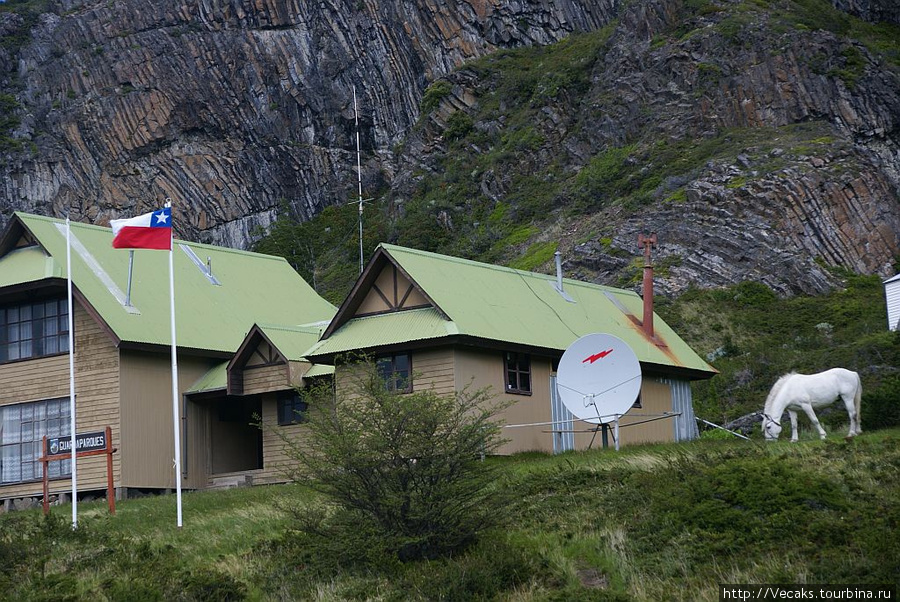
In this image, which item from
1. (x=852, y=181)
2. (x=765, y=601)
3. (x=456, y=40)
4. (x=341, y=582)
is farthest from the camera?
(x=456, y=40)

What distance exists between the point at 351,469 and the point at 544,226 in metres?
45.0

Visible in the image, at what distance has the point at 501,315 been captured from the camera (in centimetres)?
3909

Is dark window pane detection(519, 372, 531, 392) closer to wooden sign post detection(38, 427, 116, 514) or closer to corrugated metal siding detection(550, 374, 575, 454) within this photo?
corrugated metal siding detection(550, 374, 575, 454)

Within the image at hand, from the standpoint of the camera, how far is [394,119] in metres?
96.1

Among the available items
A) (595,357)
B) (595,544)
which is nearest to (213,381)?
(595,357)

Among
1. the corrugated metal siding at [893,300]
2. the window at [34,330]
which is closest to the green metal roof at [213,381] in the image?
the window at [34,330]

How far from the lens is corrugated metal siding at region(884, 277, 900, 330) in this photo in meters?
52.4

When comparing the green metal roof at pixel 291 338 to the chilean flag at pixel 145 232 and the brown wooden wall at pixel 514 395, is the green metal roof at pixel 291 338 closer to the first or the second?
the brown wooden wall at pixel 514 395

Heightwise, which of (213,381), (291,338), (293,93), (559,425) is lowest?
(559,425)

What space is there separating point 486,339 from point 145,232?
9.81 meters

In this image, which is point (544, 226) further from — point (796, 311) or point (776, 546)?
point (776, 546)

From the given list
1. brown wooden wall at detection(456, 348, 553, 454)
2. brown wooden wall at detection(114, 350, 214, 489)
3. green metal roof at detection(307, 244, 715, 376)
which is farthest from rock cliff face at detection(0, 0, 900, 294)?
brown wooden wall at detection(114, 350, 214, 489)

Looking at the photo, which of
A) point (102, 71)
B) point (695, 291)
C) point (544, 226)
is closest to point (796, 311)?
point (695, 291)

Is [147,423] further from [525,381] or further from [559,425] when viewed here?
[559,425]
